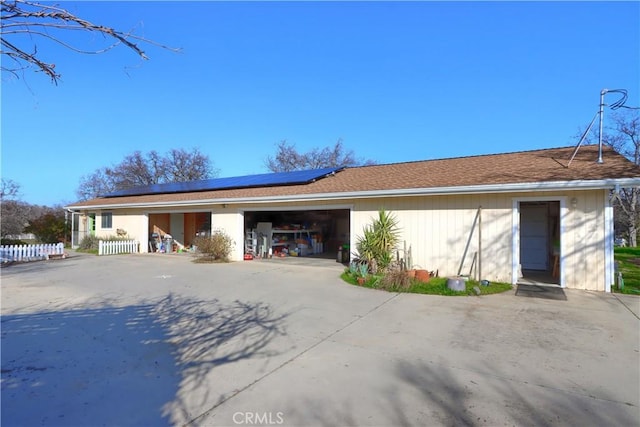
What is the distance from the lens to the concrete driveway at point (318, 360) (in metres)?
3.06

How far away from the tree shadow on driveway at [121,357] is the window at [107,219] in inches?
639

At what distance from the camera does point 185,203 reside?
619 inches

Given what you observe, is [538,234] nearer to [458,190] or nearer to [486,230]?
[486,230]

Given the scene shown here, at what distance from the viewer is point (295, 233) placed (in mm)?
17938

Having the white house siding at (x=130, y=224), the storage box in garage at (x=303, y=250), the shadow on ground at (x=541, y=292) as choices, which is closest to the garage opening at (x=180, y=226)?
the white house siding at (x=130, y=224)

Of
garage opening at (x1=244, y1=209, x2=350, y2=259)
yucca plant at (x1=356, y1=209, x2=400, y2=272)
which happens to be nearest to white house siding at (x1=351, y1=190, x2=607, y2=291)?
yucca plant at (x1=356, y1=209, x2=400, y2=272)

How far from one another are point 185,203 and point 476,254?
12.3m

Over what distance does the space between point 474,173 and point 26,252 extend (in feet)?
59.9

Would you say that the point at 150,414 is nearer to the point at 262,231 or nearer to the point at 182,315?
the point at 182,315

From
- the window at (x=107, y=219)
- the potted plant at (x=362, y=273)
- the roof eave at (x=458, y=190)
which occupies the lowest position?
the potted plant at (x=362, y=273)

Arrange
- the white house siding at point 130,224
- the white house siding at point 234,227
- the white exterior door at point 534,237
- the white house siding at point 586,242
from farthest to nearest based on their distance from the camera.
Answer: the white house siding at point 130,224 < the white house siding at point 234,227 < the white exterior door at point 534,237 < the white house siding at point 586,242

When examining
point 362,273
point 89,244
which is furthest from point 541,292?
point 89,244

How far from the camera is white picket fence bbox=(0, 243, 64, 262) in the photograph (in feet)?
47.0

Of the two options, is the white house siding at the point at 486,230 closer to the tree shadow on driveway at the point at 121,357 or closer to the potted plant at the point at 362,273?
the potted plant at the point at 362,273
